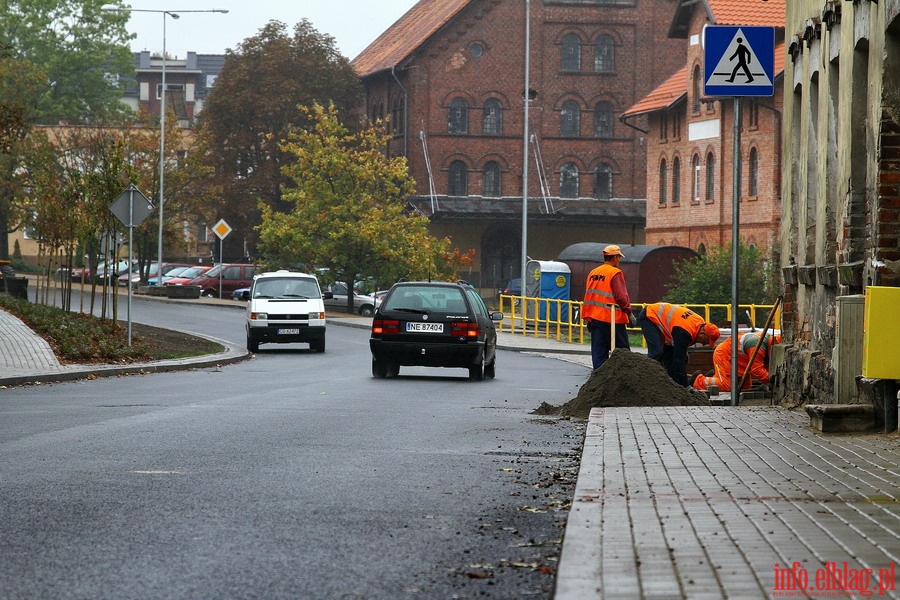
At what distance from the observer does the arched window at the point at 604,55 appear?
74.4 meters

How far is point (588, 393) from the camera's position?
16.3 meters

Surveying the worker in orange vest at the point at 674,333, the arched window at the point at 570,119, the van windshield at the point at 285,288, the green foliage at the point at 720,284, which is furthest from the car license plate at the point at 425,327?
the arched window at the point at 570,119

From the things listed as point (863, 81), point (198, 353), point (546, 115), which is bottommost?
point (198, 353)

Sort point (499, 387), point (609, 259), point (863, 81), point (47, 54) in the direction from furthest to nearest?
point (47, 54) → point (499, 387) → point (609, 259) → point (863, 81)

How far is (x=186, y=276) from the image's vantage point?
232ft

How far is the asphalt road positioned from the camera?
253 inches

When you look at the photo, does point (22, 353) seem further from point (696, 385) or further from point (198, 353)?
point (696, 385)

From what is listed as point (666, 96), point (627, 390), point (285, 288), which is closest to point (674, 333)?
point (627, 390)

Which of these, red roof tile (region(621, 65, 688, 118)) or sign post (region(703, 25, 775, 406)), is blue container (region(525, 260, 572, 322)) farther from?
sign post (region(703, 25, 775, 406))

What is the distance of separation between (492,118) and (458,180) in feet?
11.2

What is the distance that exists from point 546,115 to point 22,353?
52.3 m

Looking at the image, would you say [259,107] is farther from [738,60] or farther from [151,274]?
[738,60]

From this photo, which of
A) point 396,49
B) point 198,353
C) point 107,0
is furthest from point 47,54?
point 198,353

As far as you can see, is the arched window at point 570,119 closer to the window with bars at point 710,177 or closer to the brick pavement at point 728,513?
the window with bars at point 710,177
